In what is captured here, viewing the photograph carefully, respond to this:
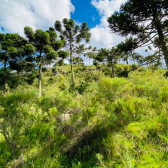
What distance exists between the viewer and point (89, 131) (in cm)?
382

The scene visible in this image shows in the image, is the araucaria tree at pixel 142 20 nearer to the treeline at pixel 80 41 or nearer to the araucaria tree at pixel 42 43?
the treeline at pixel 80 41

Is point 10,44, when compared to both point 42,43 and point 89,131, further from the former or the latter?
point 89,131

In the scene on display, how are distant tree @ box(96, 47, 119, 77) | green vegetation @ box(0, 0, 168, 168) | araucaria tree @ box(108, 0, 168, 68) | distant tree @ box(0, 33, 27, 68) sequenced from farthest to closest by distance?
distant tree @ box(96, 47, 119, 77) → distant tree @ box(0, 33, 27, 68) → araucaria tree @ box(108, 0, 168, 68) → green vegetation @ box(0, 0, 168, 168)

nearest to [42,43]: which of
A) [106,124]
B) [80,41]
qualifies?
[80,41]

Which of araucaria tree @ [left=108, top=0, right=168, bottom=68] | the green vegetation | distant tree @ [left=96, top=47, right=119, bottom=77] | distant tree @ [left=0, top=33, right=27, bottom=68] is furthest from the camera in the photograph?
distant tree @ [left=96, top=47, right=119, bottom=77]

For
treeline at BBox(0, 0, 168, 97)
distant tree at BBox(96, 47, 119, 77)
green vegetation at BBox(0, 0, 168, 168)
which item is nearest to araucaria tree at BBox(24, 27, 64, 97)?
treeline at BBox(0, 0, 168, 97)

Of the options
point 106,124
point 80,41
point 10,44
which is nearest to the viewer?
point 106,124

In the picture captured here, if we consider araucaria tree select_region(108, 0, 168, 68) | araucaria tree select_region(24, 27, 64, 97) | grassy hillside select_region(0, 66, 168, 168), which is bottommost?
grassy hillside select_region(0, 66, 168, 168)

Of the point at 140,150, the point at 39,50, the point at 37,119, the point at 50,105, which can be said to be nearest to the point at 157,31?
the point at 140,150

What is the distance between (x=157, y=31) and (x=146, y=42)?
0.57 meters

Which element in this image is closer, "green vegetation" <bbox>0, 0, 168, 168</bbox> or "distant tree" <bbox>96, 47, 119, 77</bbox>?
"green vegetation" <bbox>0, 0, 168, 168</bbox>

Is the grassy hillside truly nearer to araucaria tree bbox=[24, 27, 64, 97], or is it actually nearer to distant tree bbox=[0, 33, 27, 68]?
araucaria tree bbox=[24, 27, 64, 97]

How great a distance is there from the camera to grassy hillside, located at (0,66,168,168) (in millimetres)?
2659

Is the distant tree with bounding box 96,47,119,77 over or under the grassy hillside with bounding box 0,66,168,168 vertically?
over
